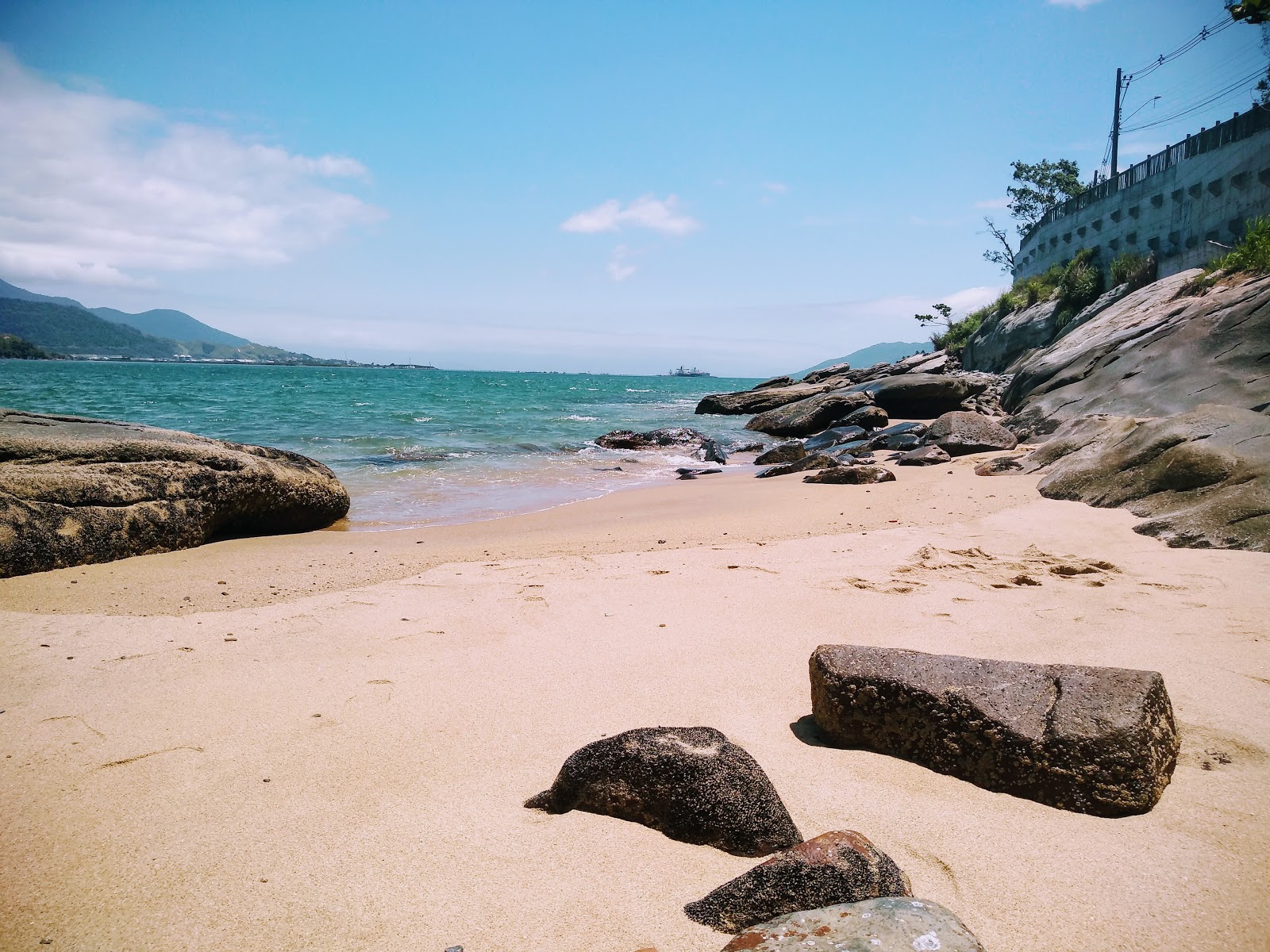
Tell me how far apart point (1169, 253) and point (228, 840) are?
25.4 meters

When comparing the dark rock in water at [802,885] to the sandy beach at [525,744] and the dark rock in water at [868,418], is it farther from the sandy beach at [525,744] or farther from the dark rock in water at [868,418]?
the dark rock in water at [868,418]

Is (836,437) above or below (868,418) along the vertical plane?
below

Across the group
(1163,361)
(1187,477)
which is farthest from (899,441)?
(1187,477)

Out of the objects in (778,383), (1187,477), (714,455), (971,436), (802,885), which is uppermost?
(778,383)

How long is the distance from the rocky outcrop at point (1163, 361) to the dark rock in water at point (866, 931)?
885 cm

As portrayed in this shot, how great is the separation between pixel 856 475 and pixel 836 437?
6.16 m

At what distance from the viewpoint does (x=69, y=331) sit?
12738 cm

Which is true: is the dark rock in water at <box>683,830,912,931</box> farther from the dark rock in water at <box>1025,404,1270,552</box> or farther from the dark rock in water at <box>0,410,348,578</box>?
the dark rock in water at <box>0,410,348,578</box>

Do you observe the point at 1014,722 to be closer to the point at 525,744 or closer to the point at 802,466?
the point at 525,744

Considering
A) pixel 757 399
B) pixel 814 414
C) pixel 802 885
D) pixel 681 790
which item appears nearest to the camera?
pixel 802 885

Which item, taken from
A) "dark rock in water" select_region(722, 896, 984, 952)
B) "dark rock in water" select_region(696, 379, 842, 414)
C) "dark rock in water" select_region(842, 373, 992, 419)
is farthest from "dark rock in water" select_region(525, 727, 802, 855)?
"dark rock in water" select_region(696, 379, 842, 414)

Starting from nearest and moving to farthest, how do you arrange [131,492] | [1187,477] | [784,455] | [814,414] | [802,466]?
[1187,477] → [131,492] → [802,466] → [784,455] → [814,414]

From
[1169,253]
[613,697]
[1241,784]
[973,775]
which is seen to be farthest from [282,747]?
[1169,253]

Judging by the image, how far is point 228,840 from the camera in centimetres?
201
